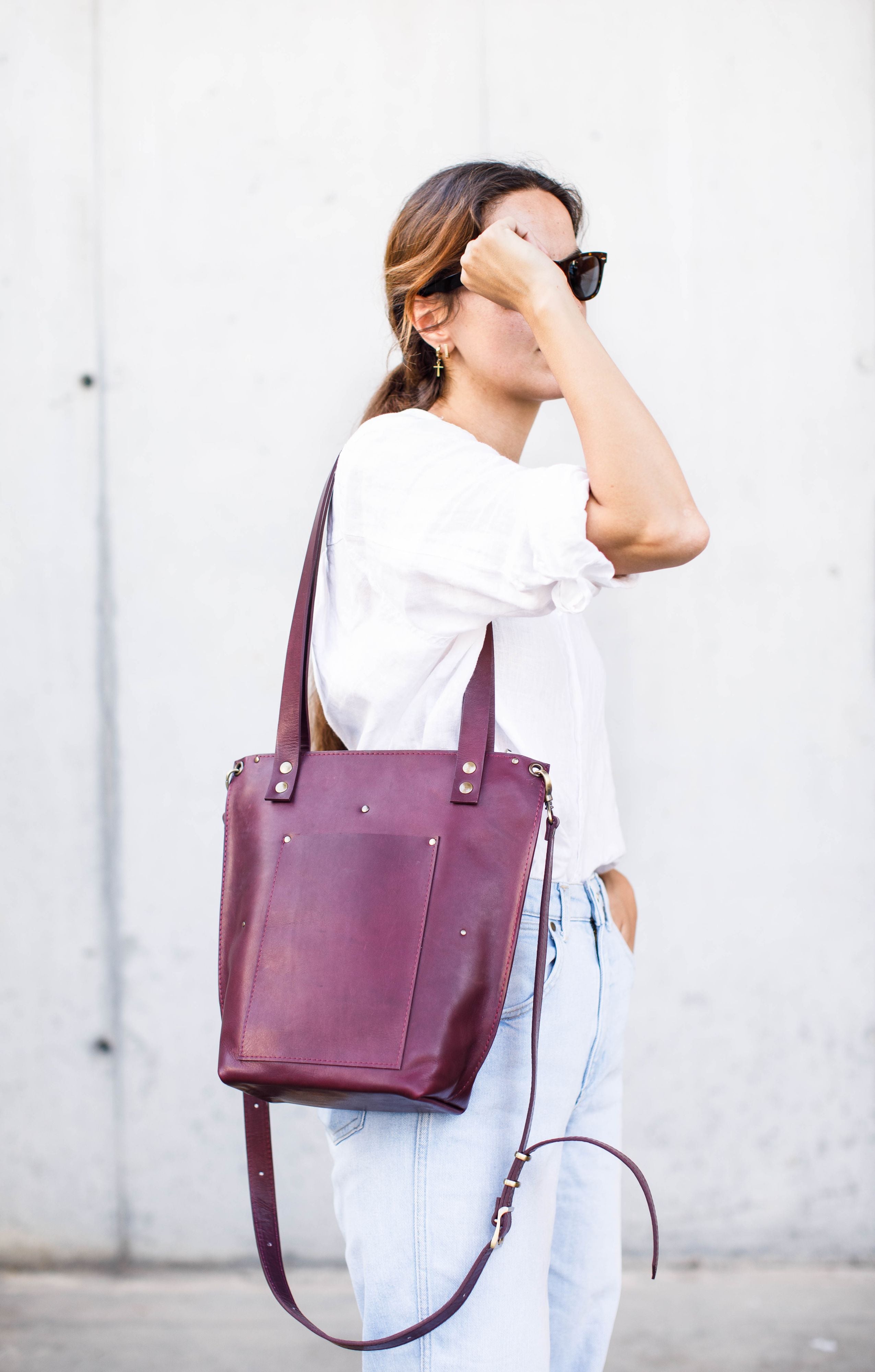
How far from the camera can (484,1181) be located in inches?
38.0

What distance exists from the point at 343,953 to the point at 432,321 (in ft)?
2.42

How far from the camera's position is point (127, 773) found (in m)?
2.32

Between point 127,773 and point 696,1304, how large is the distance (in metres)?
1.73

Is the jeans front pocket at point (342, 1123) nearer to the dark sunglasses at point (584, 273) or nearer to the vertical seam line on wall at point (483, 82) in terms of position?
the dark sunglasses at point (584, 273)

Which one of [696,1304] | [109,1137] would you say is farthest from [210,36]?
[696,1304]

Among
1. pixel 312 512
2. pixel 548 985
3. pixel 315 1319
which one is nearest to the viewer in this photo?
pixel 548 985

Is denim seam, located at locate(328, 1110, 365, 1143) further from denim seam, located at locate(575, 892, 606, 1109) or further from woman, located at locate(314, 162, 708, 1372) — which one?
denim seam, located at locate(575, 892, 606, 1109)

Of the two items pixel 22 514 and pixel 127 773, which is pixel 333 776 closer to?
pixel 127 773

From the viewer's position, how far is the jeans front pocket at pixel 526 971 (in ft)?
3.27

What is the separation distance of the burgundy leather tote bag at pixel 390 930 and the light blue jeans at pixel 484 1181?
0.09 feet

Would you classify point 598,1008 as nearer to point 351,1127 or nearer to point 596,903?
point 596,903

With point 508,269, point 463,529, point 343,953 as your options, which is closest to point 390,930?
point 343,953

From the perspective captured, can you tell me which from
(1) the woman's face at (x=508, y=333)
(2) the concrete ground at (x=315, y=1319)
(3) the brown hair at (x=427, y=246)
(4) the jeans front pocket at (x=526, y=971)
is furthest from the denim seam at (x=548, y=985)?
(2) the concrete ground at (x=315, y=1319)

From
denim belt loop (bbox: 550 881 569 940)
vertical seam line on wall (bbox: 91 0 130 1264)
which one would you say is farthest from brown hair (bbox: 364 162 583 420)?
vertical seam line on wall (bbox: 91 0 130 1264)
